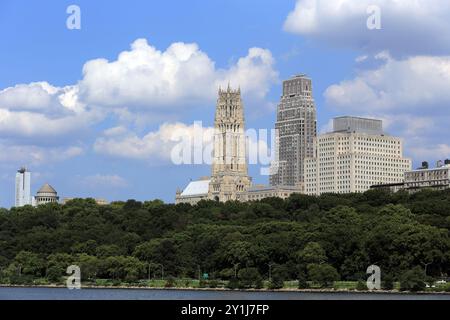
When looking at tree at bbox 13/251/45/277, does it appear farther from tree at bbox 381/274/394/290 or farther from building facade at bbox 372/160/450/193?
building facade at bbox 372/160/450/193

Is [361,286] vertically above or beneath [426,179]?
beneath

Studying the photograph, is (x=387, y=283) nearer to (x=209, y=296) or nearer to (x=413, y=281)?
(x=413, y=281)

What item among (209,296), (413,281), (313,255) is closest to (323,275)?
(313,255)

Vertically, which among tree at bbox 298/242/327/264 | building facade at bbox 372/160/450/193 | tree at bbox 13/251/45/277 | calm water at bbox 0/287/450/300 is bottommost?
calm water at bbox 0/287/450/300

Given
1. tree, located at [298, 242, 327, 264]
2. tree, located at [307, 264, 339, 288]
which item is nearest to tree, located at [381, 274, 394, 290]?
tree, located at [307, 264, 339, 288]

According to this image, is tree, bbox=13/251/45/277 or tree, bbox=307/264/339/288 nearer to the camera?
tree, bbox=307/264/339/288

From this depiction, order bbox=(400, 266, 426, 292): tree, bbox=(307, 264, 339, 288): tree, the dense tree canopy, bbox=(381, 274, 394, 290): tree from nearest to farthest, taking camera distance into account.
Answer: bbox=(400, 266, 426, 292): tree
bbox=(381, 274, 394, 290): tree
bbox=(307, 264, 339, 288): tree
the dense tree canopy

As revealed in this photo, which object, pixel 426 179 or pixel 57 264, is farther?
pixel 426 179

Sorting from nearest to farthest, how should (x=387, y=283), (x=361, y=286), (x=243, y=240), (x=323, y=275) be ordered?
(x=361, y=286) < (x=387, y=283) < (x=323, y=275) < (x=243, y=240)
